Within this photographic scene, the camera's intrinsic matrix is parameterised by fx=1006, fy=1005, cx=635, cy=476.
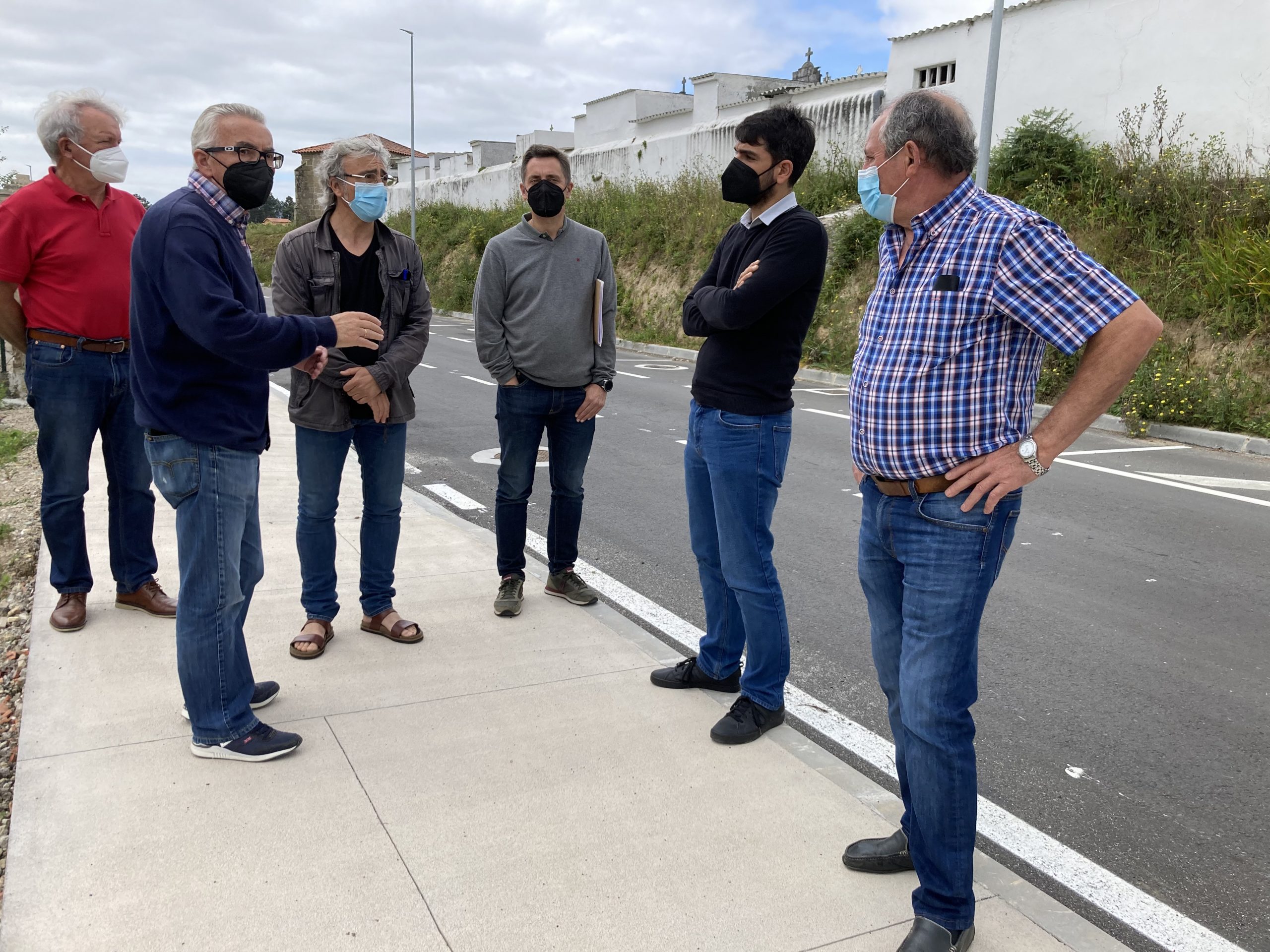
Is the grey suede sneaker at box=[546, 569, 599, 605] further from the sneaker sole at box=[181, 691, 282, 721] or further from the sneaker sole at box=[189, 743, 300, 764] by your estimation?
the sneaker sole at box=[189, 743, 300, 764]

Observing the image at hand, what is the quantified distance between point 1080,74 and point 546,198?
15.3 metres

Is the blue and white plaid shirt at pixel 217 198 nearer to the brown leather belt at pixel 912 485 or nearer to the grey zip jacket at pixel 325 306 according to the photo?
the grey zip jacket at pixel 325 306

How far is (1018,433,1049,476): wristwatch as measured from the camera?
2.27 m

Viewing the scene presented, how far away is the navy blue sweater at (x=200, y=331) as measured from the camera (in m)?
2.95

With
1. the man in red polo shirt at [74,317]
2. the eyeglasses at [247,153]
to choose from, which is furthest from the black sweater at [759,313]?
the man in red polo shirt at [74,317]

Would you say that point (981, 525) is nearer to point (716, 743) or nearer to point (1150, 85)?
point (716, 743)

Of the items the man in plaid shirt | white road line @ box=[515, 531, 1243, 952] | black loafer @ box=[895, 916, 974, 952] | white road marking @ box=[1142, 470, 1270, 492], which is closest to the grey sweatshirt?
white road line @ box=[515, 531, 1243, 952]

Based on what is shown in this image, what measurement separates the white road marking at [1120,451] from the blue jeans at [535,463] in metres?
6.36

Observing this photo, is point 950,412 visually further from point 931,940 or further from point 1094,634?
point 1094,634

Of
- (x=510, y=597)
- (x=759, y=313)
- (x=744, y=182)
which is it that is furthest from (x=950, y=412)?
(x=510, y=597)

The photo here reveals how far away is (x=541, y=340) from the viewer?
4547mm

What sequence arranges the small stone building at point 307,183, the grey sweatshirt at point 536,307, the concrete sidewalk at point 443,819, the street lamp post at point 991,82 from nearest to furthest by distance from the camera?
the concrete sidewalk at point 443,819, the grey sweatshirt at point 536,307, the street lamp post at point 991,82, the small stone building at point 307,183

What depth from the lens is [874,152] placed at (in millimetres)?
2457

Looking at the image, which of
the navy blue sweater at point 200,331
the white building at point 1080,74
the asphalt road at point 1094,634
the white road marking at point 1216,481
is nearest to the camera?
the navy blue sweater at point 200,331
